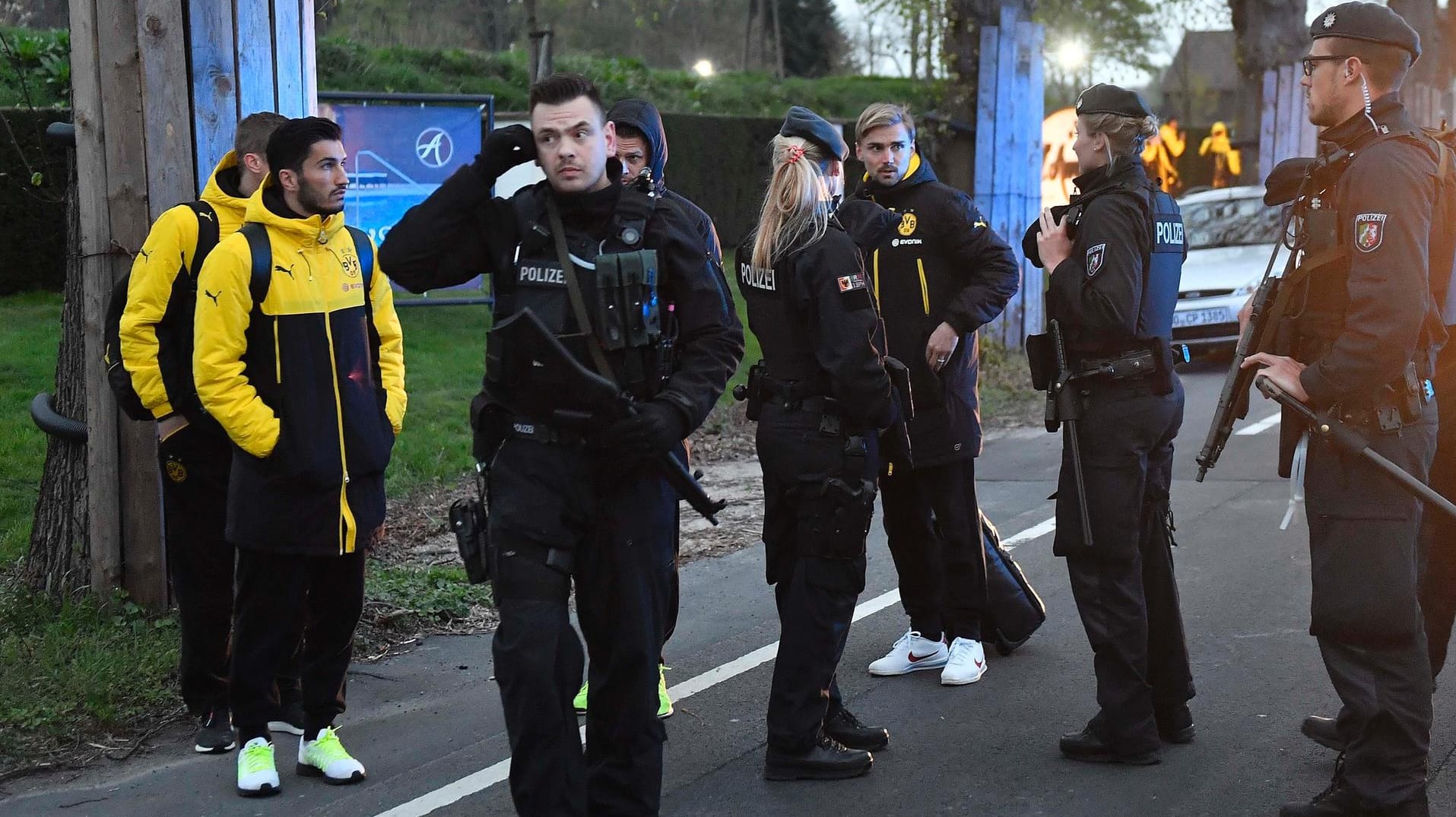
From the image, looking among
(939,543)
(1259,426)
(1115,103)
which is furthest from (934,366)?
(1259,426)

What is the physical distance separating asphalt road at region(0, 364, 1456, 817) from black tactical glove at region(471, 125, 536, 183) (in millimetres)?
1873

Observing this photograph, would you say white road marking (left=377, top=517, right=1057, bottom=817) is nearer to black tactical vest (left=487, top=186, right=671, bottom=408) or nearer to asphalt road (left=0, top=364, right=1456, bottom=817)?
Answer: asphalt road (left=0, top=364, right=1456, bottom=817)

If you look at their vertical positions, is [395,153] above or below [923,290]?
above

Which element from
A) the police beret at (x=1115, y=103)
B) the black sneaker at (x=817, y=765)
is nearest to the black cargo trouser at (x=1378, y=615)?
the police beret at (x=1115, y=103)

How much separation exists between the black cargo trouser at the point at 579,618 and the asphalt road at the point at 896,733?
1.82 ft

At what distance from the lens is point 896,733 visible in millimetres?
4801

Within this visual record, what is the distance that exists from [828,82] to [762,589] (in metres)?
23.5

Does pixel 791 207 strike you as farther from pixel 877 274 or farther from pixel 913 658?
pixel 913 658

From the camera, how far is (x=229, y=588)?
487cm

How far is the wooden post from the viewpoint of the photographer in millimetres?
5430

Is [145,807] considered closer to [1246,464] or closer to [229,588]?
[229,588]

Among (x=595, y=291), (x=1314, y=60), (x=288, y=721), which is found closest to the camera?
(x=595, y=291)

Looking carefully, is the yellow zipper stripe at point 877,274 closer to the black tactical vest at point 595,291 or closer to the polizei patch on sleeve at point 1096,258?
the polizei patch on sleeve at point 1096,258

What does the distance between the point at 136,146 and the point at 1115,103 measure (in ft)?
11.7
